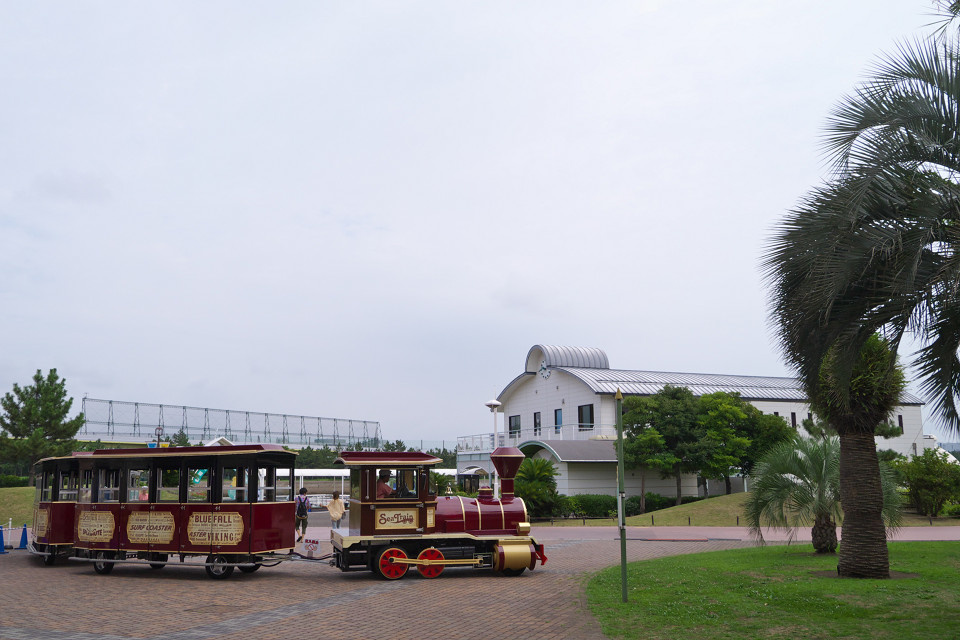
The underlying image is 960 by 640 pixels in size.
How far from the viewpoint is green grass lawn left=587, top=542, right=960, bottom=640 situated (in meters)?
9.75

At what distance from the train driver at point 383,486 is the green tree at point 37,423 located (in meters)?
31.0

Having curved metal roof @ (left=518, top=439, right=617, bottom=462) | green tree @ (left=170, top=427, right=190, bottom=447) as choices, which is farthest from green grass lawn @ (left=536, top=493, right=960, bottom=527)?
green tree @ (left=170, top=427, right=190, bottom=447)

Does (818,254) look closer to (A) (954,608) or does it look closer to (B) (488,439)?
(A) (954,608)

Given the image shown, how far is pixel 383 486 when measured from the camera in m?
16.6

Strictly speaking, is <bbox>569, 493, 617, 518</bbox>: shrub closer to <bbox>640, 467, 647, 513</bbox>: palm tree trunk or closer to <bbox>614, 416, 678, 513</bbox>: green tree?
<bbox>640, 467, 647, 513</bbox>: palm tree trunk

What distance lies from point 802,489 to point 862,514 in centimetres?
321

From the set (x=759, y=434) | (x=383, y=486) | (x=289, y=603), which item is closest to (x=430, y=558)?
(x=383, y=486)

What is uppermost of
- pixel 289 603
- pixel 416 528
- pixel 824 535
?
pixel 416 528

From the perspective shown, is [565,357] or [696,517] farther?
[565,357]

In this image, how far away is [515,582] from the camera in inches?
606

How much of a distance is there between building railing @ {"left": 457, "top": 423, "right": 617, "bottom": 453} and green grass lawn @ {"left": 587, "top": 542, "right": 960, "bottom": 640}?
26.8m

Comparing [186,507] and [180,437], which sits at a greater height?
[180,437]

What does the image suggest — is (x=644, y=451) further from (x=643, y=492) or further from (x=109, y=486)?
(x=109, y=486)

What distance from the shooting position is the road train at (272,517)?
16328 millimetres
